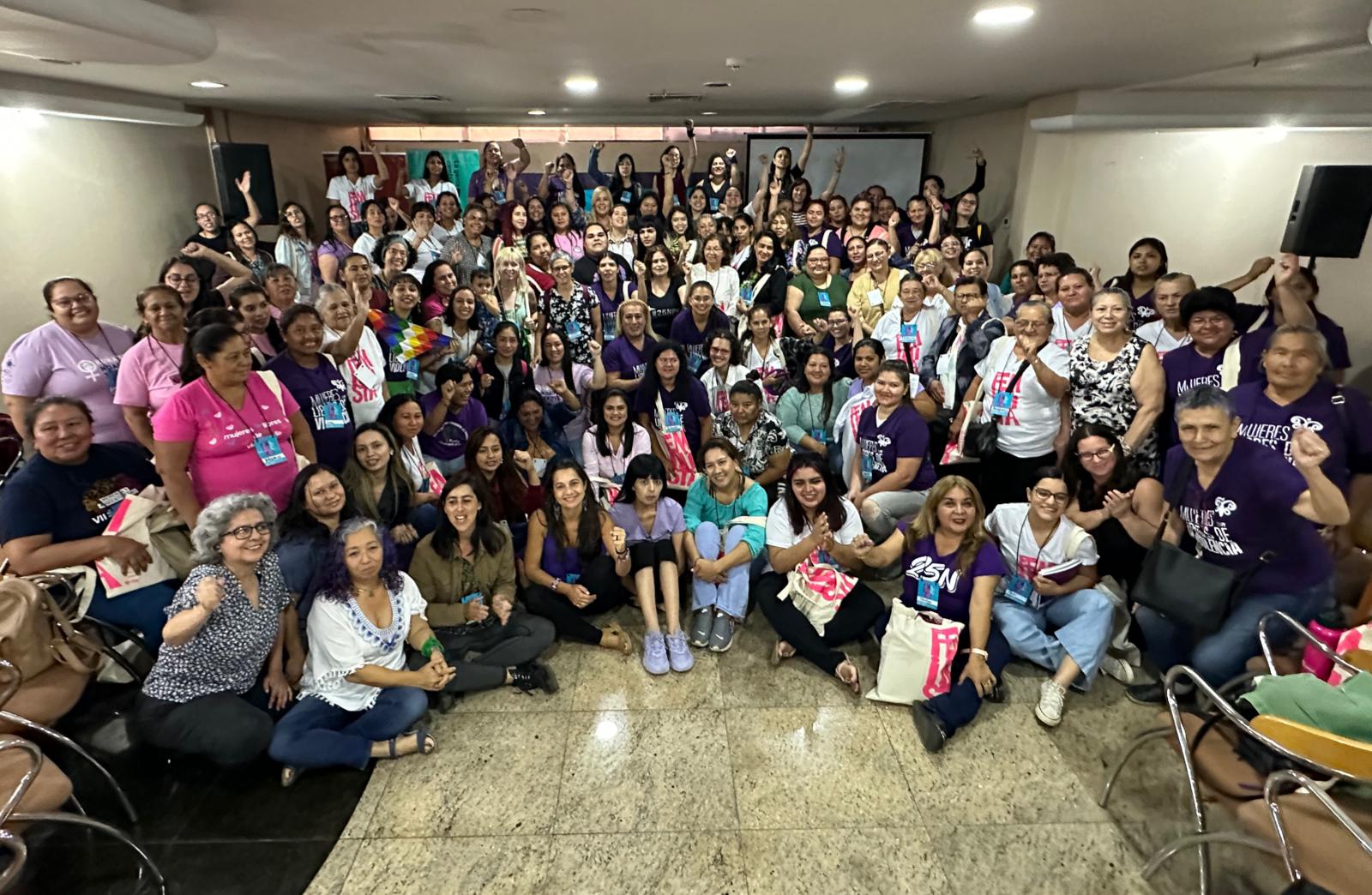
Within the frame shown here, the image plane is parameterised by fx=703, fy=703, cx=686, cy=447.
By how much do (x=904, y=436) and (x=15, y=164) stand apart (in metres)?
6.90

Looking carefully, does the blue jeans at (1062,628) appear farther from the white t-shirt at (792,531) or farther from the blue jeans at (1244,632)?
the white t-shirt at (792,531)

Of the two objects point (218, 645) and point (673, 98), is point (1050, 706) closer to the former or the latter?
point (218, 645)

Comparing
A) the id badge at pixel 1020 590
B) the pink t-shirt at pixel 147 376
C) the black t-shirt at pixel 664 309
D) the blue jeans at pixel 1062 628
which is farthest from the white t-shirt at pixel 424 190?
the blue jeans at pixel 1062 628

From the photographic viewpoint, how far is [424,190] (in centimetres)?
685

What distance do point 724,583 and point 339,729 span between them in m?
1.72

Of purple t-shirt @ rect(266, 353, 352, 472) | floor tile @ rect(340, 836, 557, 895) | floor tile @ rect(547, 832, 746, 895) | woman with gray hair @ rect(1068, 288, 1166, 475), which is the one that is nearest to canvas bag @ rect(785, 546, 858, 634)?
floor tile @ rect(547, 832, 746, 895)

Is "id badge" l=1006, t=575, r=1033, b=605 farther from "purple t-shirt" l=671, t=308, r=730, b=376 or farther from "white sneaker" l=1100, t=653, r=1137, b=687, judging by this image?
"purple t-shirt" l=671, t=308, r=730, b=376

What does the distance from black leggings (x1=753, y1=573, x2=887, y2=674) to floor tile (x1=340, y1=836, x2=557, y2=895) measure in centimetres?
137

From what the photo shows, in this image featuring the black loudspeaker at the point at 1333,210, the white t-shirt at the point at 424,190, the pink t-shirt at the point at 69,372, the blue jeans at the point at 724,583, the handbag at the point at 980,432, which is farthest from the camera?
the white t-shirt at the point at 424,190

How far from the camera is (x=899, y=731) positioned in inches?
112

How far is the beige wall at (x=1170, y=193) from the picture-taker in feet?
20.3

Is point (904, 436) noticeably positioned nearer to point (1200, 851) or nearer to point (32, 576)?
point (1200, 851)

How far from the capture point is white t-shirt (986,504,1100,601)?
3.09m

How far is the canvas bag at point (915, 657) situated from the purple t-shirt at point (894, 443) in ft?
3.49
